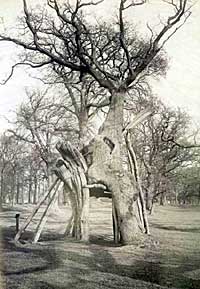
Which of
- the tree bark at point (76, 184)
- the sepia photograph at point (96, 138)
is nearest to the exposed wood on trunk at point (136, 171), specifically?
the sepia photograph at point (96, 138)

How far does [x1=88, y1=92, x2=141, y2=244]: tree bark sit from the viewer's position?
1.31m

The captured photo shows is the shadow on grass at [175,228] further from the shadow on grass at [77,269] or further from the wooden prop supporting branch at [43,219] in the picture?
the wooden prop supporting branch at [43,219]

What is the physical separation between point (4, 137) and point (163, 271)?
557 millimetres

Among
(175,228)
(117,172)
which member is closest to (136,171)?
(117,172)

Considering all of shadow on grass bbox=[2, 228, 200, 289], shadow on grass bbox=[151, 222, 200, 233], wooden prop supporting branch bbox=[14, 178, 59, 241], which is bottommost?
shadow on grass bbox=[2, 228, 200, 289]

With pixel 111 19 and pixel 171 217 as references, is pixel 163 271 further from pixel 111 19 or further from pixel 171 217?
pixel 111 19

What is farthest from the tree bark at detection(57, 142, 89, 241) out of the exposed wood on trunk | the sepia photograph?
the exposed wood on trunk

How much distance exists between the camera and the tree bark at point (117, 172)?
51.5 inches

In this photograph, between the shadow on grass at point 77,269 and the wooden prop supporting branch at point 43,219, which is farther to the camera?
the wooden prop supporting branch at point 43,219

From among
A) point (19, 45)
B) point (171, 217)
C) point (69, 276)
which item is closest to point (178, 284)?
point (171, 217)

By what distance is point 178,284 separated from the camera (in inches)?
45.6

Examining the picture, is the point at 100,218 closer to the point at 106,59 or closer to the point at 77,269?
the point at 77,269

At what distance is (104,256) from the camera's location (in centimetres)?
125

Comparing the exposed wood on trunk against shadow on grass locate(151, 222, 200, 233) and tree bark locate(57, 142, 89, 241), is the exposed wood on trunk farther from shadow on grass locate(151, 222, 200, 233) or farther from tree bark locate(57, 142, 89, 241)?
tree bark locate(57, 142, 89, 241)
